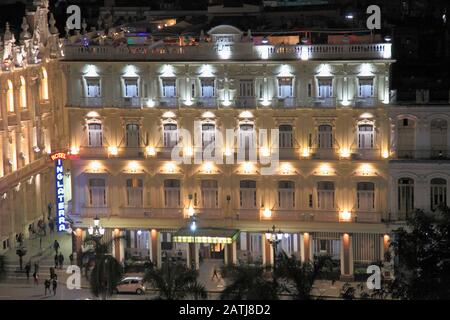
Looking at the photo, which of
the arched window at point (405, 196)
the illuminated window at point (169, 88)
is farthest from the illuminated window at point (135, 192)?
the arched window at point (405, 196)

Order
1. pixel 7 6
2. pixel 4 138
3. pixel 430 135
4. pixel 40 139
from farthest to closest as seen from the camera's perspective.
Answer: pixel 7 6
pixel 40 139
pixel 4 138
pixel 430 135

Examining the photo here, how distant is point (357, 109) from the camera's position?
77.0 metres

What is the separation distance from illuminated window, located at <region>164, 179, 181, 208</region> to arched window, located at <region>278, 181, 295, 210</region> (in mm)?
6366

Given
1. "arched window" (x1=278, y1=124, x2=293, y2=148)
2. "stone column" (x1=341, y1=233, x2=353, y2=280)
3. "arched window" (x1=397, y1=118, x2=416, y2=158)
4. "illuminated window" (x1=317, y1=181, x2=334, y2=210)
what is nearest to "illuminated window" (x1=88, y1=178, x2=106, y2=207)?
"arched window" (x1=278, y1=124, x2=293, y2=148)

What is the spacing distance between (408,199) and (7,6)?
220 ft

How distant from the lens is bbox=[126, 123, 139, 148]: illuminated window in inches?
3135

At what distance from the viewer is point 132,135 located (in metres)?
79.8

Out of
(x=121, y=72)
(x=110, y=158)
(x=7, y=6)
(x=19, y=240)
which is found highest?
(x=7, y=6)

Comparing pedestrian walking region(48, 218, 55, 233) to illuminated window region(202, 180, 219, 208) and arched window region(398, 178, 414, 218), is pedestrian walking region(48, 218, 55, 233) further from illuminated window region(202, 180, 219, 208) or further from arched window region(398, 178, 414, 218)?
arched window region(398, 178, 414, 218)

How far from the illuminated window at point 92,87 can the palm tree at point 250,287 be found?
73.3ft

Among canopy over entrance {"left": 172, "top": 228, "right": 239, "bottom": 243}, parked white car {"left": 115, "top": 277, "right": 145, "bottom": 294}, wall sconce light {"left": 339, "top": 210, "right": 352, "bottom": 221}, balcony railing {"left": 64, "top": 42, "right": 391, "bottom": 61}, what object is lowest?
parked white car {"left": 115, "top": 277, "right": 145, "bottom": 294}

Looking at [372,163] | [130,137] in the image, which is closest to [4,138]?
[130,137]

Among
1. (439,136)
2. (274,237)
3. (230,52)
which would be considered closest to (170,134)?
(230,52)

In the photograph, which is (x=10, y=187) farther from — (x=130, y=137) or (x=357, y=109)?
(x=357, y=109)
